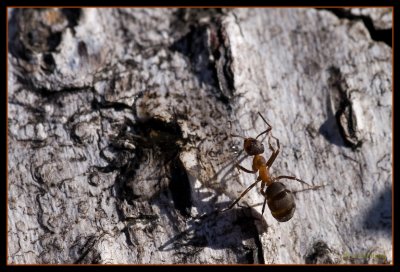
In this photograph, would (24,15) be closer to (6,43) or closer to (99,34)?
(6,43)

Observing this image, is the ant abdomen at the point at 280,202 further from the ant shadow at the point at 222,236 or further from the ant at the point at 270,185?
the ant shadow at the point at 222,236

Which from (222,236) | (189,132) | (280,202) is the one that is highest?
(189,132)

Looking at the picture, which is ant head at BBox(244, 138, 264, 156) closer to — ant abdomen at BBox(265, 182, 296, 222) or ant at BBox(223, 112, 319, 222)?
ant at BBox(223, 112, 319, 222)

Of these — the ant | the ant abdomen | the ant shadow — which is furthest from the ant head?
the ant shadow

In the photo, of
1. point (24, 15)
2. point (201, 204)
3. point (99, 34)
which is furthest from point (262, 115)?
point (24, 15)

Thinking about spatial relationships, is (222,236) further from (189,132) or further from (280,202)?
(189,132)

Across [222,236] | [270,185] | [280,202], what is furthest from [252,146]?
[222,236]

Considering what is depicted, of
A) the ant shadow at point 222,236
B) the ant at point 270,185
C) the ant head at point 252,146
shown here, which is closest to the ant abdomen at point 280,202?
the ant at point 270,185
